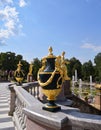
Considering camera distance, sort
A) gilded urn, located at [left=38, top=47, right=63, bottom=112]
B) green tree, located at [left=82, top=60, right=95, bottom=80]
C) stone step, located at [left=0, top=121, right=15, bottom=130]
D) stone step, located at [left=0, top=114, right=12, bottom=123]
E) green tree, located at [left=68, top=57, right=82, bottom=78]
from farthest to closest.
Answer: green tree, located at [left=68, top=57, right=82, bottom=78] < green tree, located at [left=82, top=60, right=95, bottom=80] < stone step, located at [left=0, top=114, right=12, bottom=123] < stone step, located at [left=0, top=121, right=15, bottom=130] < gilded urn, located at [left=38, top=47, right=63, bottom=112]

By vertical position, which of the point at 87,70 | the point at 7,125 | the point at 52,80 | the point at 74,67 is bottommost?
the point at 7,125

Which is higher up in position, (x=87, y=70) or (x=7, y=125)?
(x=87, y=70)

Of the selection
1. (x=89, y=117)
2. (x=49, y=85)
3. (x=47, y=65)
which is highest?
(x=47, y=65)

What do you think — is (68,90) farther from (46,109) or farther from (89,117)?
(89,117)

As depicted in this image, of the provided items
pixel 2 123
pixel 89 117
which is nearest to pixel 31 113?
pixel 89 117

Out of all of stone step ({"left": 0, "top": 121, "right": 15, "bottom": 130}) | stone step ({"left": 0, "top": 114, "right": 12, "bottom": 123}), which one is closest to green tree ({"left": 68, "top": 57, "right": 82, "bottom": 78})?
stone step ({"left": 0, "top": 114, "right": 12, "bottom": 123})

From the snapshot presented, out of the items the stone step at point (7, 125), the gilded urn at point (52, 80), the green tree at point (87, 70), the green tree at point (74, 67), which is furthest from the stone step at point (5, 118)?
the green tree at point (74, 67)

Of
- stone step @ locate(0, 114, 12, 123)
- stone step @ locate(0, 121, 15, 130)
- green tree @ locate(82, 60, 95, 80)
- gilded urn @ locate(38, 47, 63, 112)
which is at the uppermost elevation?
green tree @ locate(82, 60, 95, 80)

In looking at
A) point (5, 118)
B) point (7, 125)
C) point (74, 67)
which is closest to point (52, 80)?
point (7, 125)

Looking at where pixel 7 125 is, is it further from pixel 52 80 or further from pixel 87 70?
pixel 87 70

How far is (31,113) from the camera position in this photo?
10.3ft

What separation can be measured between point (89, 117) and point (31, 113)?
908 millimetres

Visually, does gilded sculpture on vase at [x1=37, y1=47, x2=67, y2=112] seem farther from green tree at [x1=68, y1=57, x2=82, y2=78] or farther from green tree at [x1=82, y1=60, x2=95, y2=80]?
green tree at [x1=68, y1=57, x2=82, y2=78]

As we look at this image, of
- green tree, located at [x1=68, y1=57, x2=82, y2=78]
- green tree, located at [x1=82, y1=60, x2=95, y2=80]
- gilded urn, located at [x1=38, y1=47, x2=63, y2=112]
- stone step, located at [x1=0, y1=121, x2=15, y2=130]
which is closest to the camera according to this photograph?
gilded urn, located at [x1=38, y1=47, x2=63, y2=112]
